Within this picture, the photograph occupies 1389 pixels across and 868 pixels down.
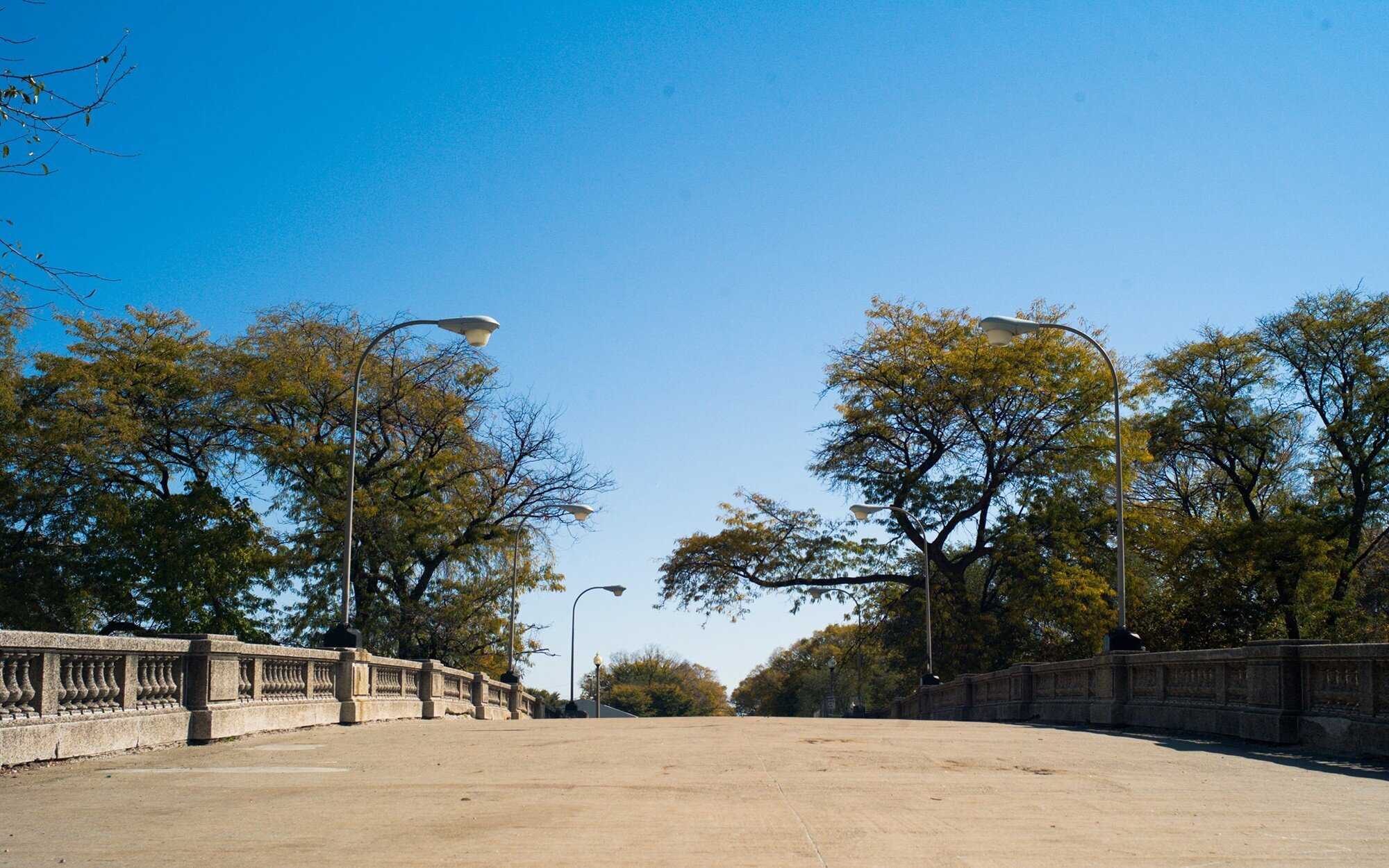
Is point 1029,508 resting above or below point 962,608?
above

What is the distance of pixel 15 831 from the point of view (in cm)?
747

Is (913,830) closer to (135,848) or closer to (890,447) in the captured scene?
(135,848)

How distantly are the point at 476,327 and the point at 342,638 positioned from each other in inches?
237

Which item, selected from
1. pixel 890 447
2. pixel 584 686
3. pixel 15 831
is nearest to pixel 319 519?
pixel 890 447

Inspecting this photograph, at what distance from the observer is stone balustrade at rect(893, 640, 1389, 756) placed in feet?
44.4

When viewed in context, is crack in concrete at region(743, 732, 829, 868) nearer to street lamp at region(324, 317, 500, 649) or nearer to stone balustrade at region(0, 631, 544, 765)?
stone balustrade at region(0, 631, 544, 765)

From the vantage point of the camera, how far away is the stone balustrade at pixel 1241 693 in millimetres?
13539

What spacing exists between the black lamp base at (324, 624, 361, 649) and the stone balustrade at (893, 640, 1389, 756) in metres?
13.1

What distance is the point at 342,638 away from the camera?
21453 mm

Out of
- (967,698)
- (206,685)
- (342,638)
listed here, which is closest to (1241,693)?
(206,685)

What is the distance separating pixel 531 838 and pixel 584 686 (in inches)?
5897

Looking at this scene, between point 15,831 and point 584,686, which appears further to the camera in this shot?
point 584,686

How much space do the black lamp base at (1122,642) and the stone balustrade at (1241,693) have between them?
0.95ft

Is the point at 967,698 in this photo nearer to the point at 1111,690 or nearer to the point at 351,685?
the point at 1111,690
